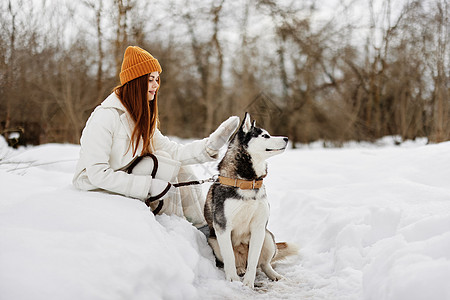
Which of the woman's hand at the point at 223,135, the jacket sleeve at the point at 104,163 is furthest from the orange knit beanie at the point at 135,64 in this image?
the woman's hand at the point at 223,135

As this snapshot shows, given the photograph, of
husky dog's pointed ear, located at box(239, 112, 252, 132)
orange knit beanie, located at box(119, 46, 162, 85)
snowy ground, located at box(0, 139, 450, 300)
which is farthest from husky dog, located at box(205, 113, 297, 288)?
orange knit beanie, located at box(119, 46, 162, 85)

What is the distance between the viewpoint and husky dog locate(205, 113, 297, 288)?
9.75 ft

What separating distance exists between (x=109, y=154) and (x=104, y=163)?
0.13 metres

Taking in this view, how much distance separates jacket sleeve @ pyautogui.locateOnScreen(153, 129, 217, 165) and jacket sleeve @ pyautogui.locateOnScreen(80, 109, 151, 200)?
0.64m

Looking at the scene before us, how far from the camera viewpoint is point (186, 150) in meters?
3.57

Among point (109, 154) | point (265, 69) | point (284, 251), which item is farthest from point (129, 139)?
point (265, 69)

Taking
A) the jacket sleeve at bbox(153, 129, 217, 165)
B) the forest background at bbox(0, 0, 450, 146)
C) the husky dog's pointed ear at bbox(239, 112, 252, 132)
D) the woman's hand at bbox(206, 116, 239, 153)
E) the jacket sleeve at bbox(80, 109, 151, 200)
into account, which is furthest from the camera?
the forest background at bbox(0, 0, 450, 146)

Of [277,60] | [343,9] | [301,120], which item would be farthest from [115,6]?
[343,9]

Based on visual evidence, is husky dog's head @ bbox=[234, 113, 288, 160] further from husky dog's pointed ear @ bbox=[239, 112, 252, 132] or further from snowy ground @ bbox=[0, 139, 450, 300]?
snowy ground @ bbox=[0, 139, 450, 300]

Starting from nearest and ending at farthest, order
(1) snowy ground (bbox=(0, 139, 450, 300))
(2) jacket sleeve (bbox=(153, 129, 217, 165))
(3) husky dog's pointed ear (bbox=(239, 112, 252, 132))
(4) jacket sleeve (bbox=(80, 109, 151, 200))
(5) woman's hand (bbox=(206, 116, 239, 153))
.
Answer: (1) snowy ground (bbox=(0, 139, 450, 300)) → (4) jacket sleeve (bbox=(80, 109, 151, 200)) → (3) husky dog's pointed ear (bbox=(239, 112, 252, 132)) → (5) woman's hand (bbox=(206, 116, 239, 153)) → (2) jacket sleeve (bbox=(153, 129, 217, 165))

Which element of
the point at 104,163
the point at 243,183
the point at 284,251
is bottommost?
the point at 284,251

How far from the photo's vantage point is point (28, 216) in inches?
88.8

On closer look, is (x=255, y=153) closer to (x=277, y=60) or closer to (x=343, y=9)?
(x=277, y=60)

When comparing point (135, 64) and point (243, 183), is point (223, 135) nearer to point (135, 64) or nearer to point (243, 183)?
point (243, 183)
